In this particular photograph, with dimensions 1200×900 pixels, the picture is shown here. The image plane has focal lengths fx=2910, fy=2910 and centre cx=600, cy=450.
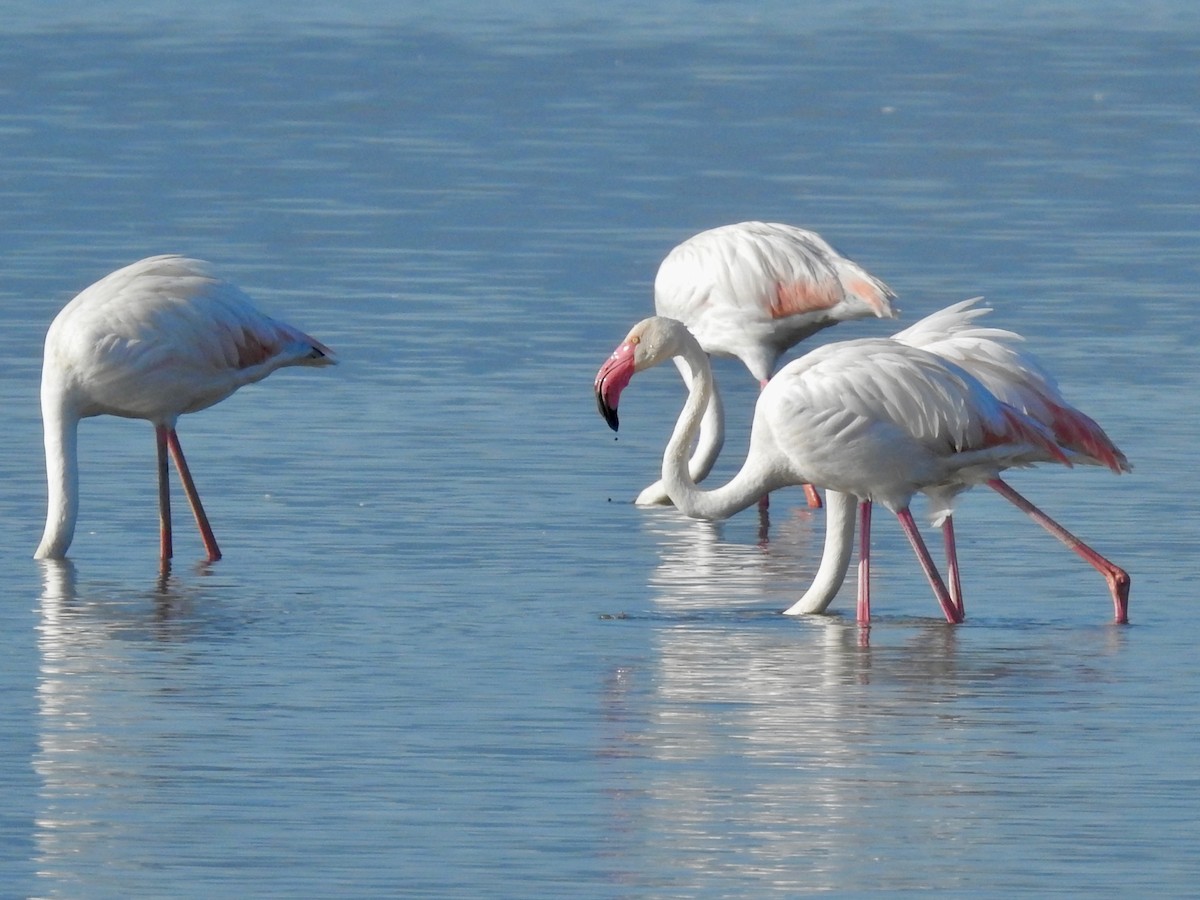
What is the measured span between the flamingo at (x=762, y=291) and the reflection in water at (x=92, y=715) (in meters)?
3.33

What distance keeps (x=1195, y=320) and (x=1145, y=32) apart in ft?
70.7

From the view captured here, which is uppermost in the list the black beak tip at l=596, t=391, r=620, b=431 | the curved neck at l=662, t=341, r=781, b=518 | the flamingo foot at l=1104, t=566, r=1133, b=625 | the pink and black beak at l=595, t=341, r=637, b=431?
the pink and black beak at l=595, t=341, r=637, b=431

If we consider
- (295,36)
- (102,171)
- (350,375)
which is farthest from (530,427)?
(295,36)

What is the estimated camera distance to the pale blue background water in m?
5.88

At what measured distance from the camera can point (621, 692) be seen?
7.21m

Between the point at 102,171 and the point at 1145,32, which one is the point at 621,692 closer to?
the point at 102,171

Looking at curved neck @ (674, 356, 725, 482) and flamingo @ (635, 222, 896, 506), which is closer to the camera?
curved neck @ (674, 356, 725, 482)

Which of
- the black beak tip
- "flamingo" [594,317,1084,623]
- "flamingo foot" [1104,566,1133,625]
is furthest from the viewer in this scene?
the black beak tip

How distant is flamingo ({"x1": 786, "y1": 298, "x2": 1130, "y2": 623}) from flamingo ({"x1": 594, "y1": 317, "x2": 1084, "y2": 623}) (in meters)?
0.06

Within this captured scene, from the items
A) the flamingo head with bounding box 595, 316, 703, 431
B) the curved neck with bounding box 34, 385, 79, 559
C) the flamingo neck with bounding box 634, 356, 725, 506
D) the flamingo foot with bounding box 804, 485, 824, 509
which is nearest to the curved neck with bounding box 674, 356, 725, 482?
the flamingo neck with bounding box 634, 356, 725, 506

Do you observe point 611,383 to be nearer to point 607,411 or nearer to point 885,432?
point 607,411

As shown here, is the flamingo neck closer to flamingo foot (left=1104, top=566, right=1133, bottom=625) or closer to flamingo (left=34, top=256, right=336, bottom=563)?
flamingo (left=34, top=256, right=336, bottom=563)

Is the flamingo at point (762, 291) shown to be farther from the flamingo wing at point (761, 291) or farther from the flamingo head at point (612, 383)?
the flamingo head at point (612, 383)

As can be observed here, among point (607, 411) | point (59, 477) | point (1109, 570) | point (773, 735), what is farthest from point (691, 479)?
point (773, 735)
